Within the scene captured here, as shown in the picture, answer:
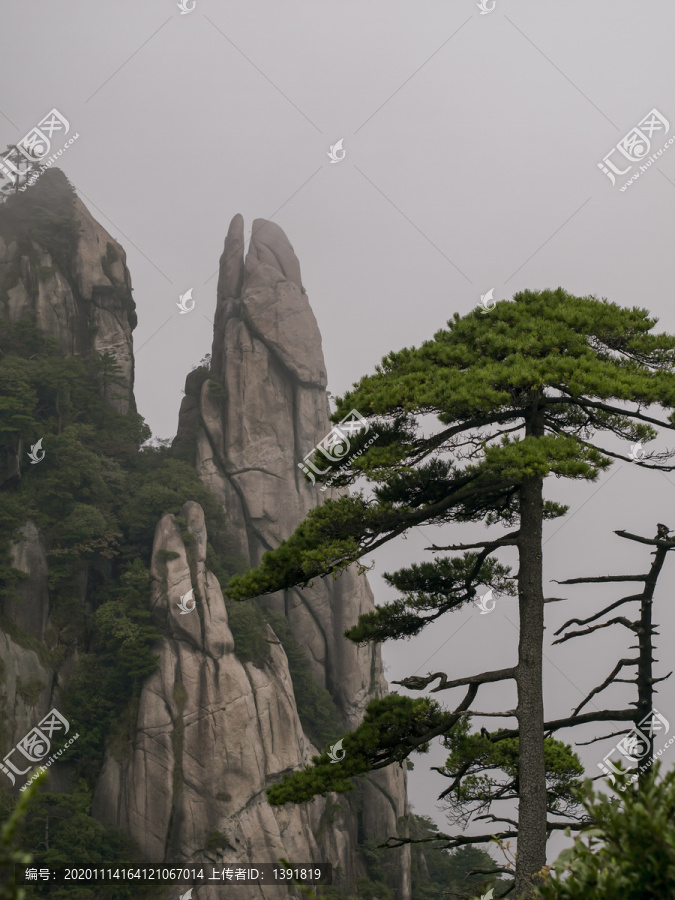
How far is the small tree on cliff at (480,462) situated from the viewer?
269 inches

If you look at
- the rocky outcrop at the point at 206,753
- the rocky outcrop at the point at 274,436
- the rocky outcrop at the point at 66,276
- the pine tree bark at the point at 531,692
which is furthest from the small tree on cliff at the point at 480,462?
the rocky outcrop at the point at 66,276

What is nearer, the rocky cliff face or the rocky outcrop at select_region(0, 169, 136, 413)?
the rocky cliff face

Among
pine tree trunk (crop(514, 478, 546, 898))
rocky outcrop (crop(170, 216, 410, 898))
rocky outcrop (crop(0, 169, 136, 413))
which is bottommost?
pine tree trunk (crop(514, 478, 546, 898))

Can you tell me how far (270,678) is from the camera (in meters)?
30.5

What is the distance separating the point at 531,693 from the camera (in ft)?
24.0

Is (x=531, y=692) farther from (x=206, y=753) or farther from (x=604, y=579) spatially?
(x=206, y=753)

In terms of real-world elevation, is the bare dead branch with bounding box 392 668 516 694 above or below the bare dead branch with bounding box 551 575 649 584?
below

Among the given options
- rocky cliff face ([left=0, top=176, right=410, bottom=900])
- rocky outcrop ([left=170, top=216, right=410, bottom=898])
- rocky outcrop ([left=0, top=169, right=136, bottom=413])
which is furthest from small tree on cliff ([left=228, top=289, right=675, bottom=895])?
rocky outcrop ([left=0, top=169, right=136, bottom=413])

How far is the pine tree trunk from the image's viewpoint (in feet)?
23.0

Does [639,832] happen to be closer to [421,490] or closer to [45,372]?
[421,490]

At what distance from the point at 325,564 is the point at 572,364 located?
2647mm

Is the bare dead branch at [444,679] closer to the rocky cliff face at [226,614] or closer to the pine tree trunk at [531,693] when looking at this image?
the pine tree trunk at [531,693]

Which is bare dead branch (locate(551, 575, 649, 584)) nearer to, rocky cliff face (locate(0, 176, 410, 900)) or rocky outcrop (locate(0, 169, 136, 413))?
rocky cliff face (locate(0, 176, 410, 900))

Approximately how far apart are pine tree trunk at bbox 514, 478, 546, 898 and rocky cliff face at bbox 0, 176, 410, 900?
63.5 ft
